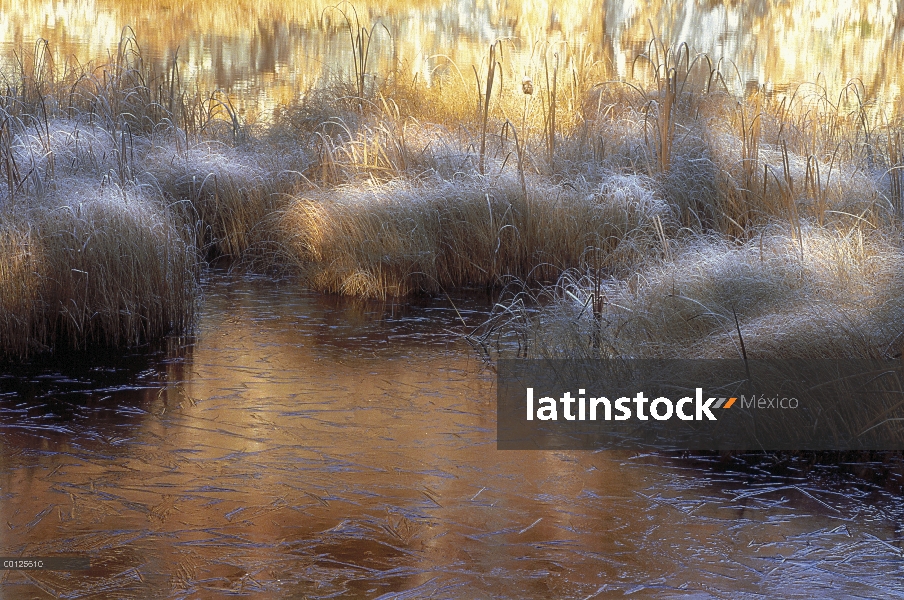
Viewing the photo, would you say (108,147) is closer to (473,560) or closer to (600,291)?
(600,291)

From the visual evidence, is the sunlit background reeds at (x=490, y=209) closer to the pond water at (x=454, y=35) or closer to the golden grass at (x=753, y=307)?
the golden grass at (x=753, y=307)

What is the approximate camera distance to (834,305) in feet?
16.0

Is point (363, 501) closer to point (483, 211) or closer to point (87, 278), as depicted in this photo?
point (87, 278)

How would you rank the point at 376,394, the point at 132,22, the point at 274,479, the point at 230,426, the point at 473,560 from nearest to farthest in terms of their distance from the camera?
the point at 473,560, the point at 274,479, the point at 230,426, the point at 376,394, the point at 132,22

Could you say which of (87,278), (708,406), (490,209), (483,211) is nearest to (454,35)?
(483,211)

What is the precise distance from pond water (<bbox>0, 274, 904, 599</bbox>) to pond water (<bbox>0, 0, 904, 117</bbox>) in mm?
6158

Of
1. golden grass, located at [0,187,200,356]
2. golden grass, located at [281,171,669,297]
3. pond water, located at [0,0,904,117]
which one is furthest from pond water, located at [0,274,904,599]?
pond water, located at [0,0,904,117]

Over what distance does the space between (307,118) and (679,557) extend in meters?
6.79

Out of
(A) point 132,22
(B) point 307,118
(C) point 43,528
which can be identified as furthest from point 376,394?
(A) point 132,22

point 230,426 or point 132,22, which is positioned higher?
point 132,22

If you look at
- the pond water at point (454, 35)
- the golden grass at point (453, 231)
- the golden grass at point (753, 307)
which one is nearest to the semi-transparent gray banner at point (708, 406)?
the golden grass at point (753, 307)

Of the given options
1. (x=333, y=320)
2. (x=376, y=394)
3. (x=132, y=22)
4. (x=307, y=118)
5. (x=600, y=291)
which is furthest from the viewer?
(x=132, y=22)

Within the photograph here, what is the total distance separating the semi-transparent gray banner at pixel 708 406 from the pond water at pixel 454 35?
591 centimetres

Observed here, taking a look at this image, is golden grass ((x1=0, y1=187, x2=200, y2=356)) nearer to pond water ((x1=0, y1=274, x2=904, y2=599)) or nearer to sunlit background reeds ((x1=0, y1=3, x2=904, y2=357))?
sunlit background reeds ((x1=0, y1=3, x2=904, y2=357))
